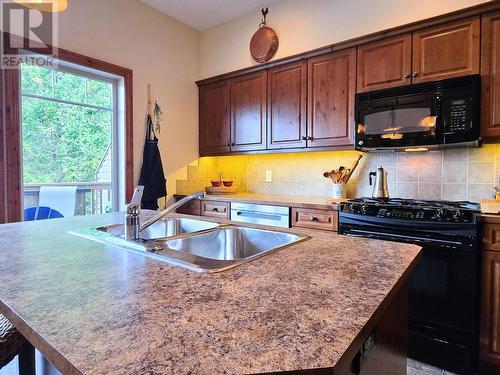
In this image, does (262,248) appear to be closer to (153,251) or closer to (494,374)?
(153,251)

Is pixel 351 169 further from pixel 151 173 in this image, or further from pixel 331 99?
pixel 151 173

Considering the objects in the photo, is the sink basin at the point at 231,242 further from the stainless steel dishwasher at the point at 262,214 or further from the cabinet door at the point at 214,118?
the cabinet door at the point at 214,118

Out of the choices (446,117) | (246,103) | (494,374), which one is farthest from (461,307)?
(246,103)

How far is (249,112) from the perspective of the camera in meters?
3.13

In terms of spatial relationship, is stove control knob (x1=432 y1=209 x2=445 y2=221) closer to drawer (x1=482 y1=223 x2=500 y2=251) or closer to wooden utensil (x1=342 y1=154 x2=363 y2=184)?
drawer (x1=482 y1=223 x2=500 y2=251)

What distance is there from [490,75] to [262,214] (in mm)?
1862

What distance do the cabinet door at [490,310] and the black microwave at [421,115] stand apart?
78 centimetres

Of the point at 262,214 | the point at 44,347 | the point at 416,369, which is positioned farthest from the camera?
the point at 262,214

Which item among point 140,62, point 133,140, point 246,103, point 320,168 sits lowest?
point 320,168

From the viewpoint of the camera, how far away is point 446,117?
2029 mm

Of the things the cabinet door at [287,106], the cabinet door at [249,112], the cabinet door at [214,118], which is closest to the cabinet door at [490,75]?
the cabinet door at [287,106]

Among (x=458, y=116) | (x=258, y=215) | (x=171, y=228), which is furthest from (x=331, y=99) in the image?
(x=171, y=228)

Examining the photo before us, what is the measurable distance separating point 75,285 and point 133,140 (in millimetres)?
2397

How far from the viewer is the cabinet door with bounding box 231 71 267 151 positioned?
119 inches
